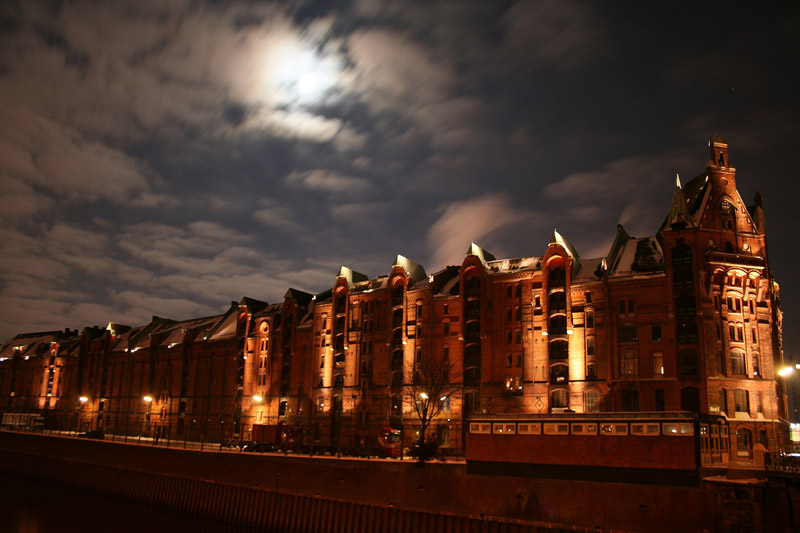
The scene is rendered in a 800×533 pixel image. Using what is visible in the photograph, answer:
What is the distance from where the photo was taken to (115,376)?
13162cm

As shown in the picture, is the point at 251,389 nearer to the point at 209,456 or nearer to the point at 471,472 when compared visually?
the point at 209,456

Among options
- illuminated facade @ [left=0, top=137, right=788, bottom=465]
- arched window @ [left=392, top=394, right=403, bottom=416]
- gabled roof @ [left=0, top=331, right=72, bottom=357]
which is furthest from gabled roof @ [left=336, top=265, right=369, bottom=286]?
gabled roof @ [left=0, top=331, right=72, bottom=357]

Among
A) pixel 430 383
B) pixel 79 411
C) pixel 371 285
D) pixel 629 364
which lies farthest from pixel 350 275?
pixel 79 411

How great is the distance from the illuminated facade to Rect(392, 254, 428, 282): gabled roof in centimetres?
23

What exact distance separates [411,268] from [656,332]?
35.8 metres

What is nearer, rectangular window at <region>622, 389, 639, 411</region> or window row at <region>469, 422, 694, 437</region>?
window row at <region>469, 422, 694, 437</region>

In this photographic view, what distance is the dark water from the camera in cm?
5678

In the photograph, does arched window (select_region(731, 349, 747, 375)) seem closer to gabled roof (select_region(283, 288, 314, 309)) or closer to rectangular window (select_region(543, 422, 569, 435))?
rectangular window (select_region(543, 422, 569, 435))

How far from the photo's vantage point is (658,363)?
67.1 m

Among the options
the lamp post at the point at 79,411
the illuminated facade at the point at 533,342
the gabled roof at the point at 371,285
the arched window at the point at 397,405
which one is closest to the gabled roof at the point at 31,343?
the lamp post at the point at 79,411

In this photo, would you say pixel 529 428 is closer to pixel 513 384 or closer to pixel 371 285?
pixel 513 384

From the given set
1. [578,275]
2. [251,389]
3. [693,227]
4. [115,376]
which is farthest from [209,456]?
[115,376]

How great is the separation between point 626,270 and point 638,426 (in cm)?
3079

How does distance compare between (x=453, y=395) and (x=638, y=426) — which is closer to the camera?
(x=638, y=426)
